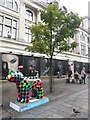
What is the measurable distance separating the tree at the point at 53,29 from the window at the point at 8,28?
326 inches

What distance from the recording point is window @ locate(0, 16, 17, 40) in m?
16.2

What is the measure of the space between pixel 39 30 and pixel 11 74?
4169 millimetres

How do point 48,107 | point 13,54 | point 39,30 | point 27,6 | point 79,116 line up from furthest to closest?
point 27,6 < point 13,54 < point 39,30 < point 48,107 < point 79,116

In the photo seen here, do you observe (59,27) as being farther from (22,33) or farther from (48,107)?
(22,33)

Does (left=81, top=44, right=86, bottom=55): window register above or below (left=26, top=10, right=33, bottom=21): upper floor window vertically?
below

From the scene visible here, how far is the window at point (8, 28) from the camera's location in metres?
16.2

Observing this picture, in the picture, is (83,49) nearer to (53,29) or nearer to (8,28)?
(8,28)

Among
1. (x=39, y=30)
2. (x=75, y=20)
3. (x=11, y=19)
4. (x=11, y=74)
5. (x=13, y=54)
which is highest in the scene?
(x=11, y=19)

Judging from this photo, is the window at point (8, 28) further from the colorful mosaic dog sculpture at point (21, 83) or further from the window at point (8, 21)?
the colorful mosaic dog sculpture at point (21, 83)

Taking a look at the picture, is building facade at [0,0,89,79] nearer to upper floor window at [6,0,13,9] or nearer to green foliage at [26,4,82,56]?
upper floor window at [6,0,13,9]

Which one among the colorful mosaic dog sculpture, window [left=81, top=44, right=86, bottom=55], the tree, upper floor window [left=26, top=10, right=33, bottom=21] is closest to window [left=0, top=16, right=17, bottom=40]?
upper floor window [left=26, top=10, right=33, bottom=21]

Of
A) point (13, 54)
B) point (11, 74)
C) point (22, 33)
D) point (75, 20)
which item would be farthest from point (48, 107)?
point (22, 33)

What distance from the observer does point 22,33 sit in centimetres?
1806

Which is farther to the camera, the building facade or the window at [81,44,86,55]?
the window at [81,44,86,55]
